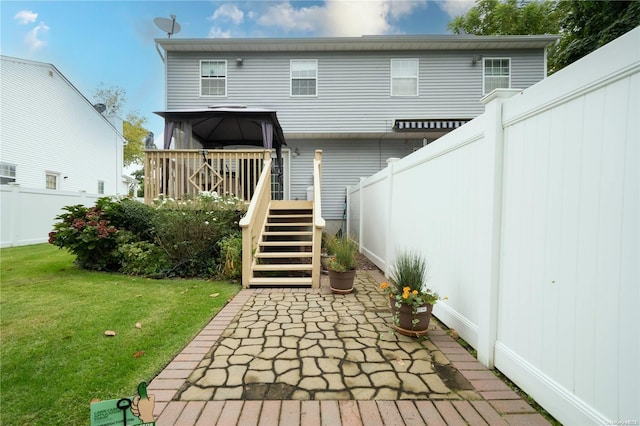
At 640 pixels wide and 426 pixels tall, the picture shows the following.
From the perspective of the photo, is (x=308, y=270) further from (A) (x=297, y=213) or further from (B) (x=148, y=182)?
(B) (x=148, y=182)

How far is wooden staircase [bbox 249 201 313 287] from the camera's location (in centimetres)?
469

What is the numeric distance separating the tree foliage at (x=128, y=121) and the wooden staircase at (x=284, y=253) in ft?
68.4

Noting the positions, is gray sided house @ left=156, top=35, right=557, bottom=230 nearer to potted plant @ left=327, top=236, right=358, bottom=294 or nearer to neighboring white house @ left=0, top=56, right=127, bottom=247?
neighboring white house @ left=0, top=56, right=127, bottom=247

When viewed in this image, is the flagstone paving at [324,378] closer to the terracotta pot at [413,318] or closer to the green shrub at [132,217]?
the terracotta pot at [413,318]

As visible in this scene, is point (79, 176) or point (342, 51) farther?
point (79, 176)

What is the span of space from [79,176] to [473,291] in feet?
57.0

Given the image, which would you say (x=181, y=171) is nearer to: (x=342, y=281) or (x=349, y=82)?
(x=342, y=281)

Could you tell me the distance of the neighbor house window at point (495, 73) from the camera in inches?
392

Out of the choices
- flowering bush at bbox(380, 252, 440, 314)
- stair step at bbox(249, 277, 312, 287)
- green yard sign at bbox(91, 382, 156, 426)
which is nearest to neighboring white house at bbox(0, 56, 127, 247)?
stair step at bbox(249, 277, 312, 287)

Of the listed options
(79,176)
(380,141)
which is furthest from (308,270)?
(79,176)

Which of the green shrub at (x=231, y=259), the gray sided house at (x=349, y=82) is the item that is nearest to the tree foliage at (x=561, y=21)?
the gray sided house at (x=349, y=82)

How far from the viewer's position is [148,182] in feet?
21.0

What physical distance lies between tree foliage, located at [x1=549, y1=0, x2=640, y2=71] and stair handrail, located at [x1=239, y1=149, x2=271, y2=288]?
33.0 ft

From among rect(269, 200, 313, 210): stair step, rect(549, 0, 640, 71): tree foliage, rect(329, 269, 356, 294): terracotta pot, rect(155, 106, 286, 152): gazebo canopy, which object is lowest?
rect(329, 269, 356, 294): terracotta pot
